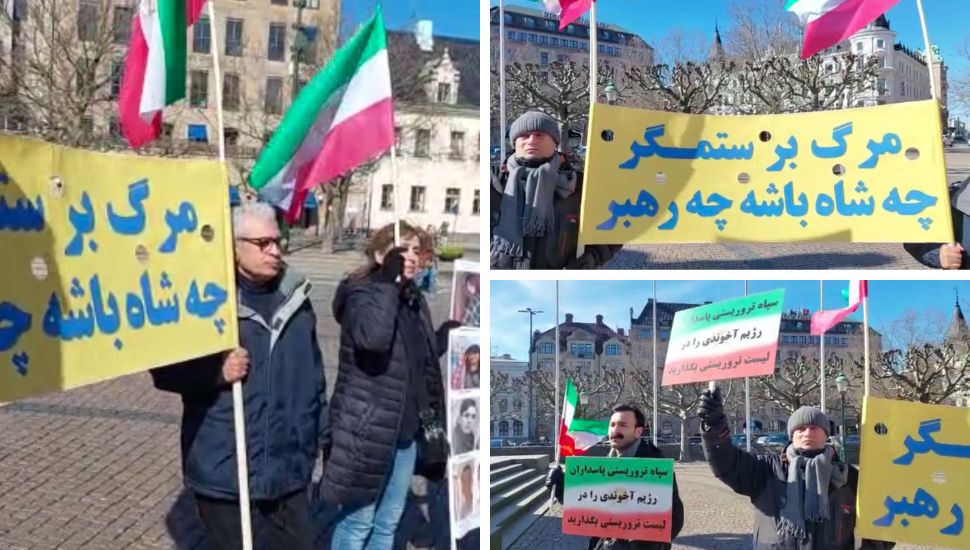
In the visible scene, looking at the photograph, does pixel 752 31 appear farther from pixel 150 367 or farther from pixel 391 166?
pixel 150 367

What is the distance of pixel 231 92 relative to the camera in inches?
172

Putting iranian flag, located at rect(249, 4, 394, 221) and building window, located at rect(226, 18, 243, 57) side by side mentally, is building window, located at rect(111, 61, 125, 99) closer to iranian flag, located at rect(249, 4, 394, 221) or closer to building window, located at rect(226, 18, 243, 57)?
building window, located at rect(226, 18, 243, 57)

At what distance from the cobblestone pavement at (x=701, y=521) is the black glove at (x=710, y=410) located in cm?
24

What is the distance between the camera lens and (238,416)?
10.2 ft

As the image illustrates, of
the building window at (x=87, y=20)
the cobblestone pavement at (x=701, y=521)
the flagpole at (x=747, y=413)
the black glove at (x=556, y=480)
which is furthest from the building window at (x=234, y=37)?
the flagpole at (x=747, y=413)

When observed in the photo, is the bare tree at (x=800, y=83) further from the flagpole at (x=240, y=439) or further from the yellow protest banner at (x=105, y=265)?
the yellow protest banner at (x=105, y=265)

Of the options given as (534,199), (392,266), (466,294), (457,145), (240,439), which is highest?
(457,145)

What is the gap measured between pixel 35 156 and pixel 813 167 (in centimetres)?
267

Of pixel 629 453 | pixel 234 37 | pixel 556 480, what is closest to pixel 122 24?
pixel 234 37

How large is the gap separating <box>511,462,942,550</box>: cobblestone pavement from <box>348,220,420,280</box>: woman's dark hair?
4.54ft

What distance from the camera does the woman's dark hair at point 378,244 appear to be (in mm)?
3600

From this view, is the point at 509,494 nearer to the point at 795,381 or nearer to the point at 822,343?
the point at 795,381

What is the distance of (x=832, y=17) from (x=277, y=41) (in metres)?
2.48

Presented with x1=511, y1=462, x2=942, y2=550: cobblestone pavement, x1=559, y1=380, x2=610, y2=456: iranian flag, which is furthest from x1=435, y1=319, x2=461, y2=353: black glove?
x1=511, y1=462, x2=942, y2=550: cobblestone pavement
